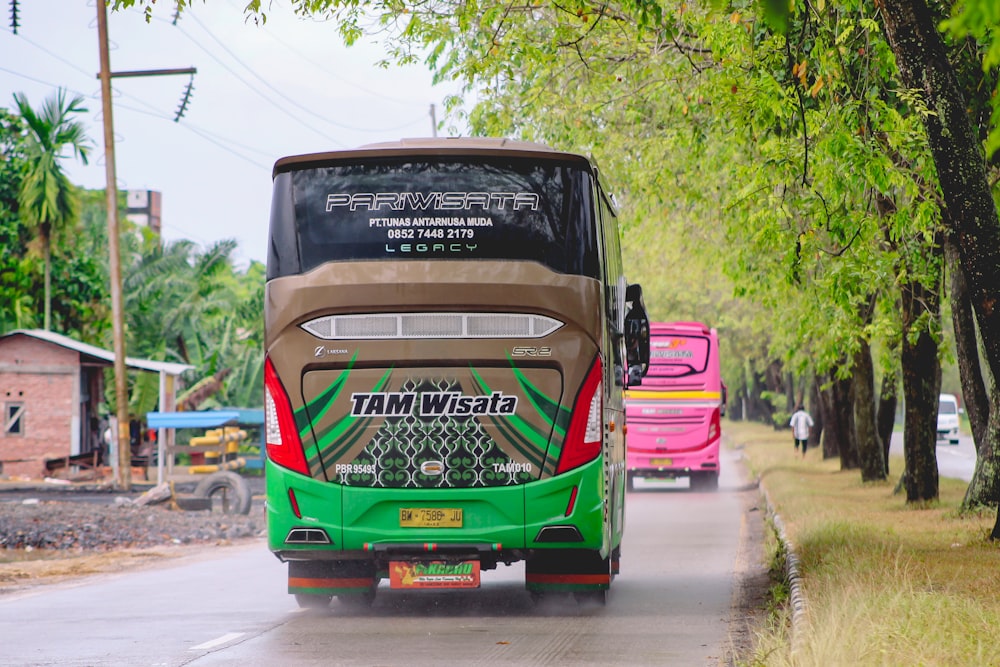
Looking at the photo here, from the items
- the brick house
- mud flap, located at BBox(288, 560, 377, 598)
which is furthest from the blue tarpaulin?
mud flap, located at BBox(288, 560, 377, 598)

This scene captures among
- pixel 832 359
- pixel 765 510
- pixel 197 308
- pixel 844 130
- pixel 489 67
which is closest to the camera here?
pixel 844 130

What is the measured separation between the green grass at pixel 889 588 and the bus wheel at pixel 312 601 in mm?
3964

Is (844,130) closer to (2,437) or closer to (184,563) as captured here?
(184,563)

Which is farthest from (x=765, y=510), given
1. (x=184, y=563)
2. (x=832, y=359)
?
(x=184, y=563)

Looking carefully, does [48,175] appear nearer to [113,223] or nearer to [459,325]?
[113,223]

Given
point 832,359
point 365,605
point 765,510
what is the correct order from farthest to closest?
point 765,510
point 832,359
point 365,605

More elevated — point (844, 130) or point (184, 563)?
point (844, 130)

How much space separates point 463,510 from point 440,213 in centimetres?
232

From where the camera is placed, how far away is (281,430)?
11109 millimetres

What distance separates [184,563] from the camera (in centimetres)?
1845

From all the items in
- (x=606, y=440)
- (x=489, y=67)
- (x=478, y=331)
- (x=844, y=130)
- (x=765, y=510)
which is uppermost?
(x=489, y=67)

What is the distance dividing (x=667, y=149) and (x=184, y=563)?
29.1 feet

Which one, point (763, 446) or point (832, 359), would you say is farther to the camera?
point (763, 446)

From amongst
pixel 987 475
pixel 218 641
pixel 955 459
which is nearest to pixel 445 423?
pixel 218 641
